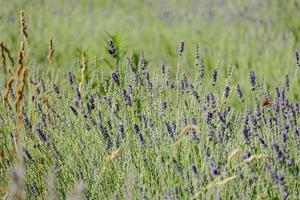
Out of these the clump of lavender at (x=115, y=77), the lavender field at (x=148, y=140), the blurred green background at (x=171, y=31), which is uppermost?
the blurred green background at (x=171, y=31)

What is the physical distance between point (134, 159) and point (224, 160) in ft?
1.20

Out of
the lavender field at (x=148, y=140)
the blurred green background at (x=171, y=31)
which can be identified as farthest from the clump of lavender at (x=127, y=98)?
the blurred green background at (x=171, y=31)

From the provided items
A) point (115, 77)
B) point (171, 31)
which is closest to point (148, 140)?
point (115, 77)

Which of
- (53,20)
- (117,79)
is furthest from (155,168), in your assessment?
(53,20)

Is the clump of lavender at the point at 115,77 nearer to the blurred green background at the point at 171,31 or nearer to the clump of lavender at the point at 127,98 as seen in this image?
the clump of lavender at the point at 127,98

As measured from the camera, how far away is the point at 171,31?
6.08 meters

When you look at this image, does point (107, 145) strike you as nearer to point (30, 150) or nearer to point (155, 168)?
point (155, 168)

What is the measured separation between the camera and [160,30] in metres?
6.15

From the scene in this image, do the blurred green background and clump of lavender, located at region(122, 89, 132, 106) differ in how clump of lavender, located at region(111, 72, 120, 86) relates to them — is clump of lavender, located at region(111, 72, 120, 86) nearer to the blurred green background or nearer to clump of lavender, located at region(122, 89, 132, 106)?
clump of lavender, located at region(122, 89, 132, 106)

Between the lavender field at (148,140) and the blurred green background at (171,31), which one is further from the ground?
the blurred green background at (171,31)

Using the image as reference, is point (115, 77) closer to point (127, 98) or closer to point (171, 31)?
point (127, 98)

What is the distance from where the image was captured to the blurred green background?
4.98m

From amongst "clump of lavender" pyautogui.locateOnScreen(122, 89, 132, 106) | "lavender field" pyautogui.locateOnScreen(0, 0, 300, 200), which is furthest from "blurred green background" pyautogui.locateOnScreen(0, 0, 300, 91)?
"clump of lavender" pyautogui.locateOnScreen(122, 89, 132, 106)

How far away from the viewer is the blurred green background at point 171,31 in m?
4.98
